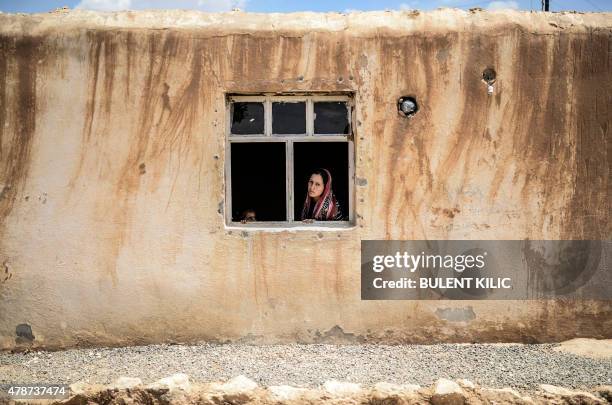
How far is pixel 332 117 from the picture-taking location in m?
5.61

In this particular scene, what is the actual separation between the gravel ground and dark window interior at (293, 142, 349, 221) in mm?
1477

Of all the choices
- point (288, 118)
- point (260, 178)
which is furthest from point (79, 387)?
point (260, 178)

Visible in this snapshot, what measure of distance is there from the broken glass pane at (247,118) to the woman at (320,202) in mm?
752

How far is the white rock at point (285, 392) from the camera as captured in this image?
14.3 feet

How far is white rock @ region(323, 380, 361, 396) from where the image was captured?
4367 millimetres

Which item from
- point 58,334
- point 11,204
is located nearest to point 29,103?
point 11,204

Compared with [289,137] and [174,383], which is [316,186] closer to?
[289,137]

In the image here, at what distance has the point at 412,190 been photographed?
5.54 meters

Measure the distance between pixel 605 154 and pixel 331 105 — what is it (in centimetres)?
259

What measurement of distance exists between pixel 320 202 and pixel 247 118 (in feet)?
3.52

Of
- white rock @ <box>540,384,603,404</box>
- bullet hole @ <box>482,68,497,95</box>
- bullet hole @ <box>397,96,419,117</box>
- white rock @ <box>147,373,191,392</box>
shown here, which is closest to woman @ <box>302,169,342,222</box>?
bullet hole @ <box>397,96,419,117</box>

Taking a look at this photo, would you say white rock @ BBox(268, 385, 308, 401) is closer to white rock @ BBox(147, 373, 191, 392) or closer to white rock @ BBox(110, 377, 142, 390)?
white rock @ BBox(147, 373, 191, 392)

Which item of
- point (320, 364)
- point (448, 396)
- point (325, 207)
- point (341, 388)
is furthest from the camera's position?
point (325, 207)

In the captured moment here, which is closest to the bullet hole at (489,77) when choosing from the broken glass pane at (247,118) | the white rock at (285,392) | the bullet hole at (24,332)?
the broken glass pane at (247,118)
